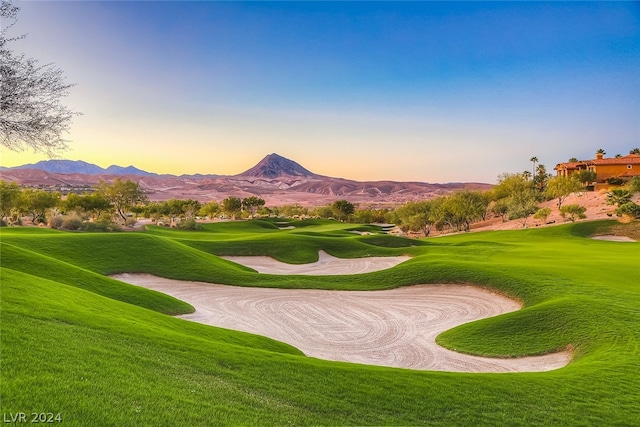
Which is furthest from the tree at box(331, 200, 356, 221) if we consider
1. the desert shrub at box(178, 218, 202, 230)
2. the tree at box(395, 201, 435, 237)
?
the desert shrub at box(178, 218, 202, 230)

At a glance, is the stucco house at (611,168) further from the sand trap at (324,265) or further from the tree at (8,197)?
the tree at (8,197)

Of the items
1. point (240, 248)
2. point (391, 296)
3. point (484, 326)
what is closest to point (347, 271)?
point (391, 296)

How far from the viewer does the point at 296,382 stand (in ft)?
31.5

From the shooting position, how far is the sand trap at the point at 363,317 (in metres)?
16.9

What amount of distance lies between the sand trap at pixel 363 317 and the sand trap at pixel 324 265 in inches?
390

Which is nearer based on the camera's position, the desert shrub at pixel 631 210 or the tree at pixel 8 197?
the tree at pixel 8 197

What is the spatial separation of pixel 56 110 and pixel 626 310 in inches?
1105

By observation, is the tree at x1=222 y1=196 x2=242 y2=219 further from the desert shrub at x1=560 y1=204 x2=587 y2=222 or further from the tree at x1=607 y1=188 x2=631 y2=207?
the tree at x1=607 y1=188 x2=631 y2=207

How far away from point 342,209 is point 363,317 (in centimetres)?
10902

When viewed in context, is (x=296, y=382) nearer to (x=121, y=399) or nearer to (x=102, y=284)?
(x=121, y=399)

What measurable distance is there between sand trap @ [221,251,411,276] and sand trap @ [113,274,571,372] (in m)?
9.90

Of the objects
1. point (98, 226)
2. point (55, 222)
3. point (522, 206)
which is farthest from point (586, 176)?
point (55, 222)

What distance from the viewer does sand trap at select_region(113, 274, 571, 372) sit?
1689 centimetres

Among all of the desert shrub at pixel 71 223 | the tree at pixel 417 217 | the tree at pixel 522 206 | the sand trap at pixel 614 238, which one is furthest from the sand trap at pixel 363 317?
the tree at pixel 417 217
